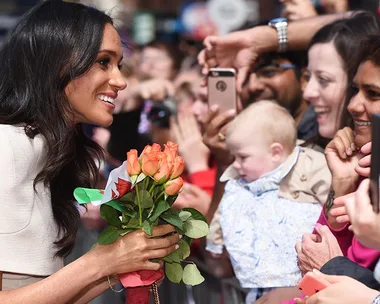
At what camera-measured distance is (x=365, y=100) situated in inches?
128

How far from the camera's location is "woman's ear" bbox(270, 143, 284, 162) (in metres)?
3.68

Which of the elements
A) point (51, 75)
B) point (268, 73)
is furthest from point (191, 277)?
point (268, 73)

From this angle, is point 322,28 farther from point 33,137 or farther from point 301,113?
point 33,137

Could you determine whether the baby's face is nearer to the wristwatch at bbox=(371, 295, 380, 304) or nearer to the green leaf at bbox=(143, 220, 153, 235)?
the green leaf at bbox=(143, 220, 153, 235)

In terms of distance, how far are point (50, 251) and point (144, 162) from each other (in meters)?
0.56

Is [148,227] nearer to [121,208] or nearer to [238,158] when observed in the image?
[121,208]

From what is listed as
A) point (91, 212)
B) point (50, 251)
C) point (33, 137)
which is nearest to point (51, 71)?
point (33, 137)

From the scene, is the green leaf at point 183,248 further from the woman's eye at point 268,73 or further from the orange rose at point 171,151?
the woman's eye at point 268,73

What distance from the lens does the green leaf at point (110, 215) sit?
2756 mm

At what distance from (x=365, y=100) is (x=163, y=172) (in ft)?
3.04

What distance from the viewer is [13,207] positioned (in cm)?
288

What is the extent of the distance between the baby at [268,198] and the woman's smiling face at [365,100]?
0.38 metres

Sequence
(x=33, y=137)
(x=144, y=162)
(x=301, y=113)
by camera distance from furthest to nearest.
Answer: (x=301, y=113), (x=33, y=137), (x=144, y=162)

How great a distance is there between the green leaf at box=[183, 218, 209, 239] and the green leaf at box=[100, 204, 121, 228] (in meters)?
0.25
